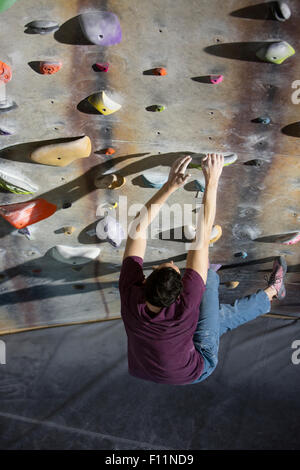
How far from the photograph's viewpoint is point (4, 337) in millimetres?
2697

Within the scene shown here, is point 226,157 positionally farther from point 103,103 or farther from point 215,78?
point 103,103

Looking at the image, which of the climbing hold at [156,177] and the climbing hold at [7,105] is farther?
the climbing hold at [156,177]

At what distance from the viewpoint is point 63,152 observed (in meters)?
1.53

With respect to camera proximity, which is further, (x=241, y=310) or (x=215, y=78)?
(x=241, y=310)

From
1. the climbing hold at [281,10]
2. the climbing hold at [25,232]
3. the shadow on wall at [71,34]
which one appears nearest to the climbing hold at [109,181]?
the climbing hold at [25,232]

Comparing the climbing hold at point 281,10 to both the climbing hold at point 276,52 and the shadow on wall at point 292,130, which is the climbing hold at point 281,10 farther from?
the shadow on wall at point 292,130

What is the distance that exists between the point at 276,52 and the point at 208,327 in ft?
3.48

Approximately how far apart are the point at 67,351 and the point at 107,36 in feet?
6.16

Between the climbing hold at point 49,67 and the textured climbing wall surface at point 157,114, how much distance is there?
0.02 meters

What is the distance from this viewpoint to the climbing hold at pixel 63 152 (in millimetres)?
1508

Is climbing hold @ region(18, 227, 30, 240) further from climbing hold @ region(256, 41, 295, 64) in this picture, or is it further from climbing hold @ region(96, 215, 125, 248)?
climbing hold @ region(256, 41, 295, 64)

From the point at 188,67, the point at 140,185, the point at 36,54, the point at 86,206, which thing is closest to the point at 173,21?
the point at 188,67

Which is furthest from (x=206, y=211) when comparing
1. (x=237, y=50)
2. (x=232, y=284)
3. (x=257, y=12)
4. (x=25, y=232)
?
(x=232, y=284)

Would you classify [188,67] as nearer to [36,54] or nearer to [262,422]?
[36,54]
